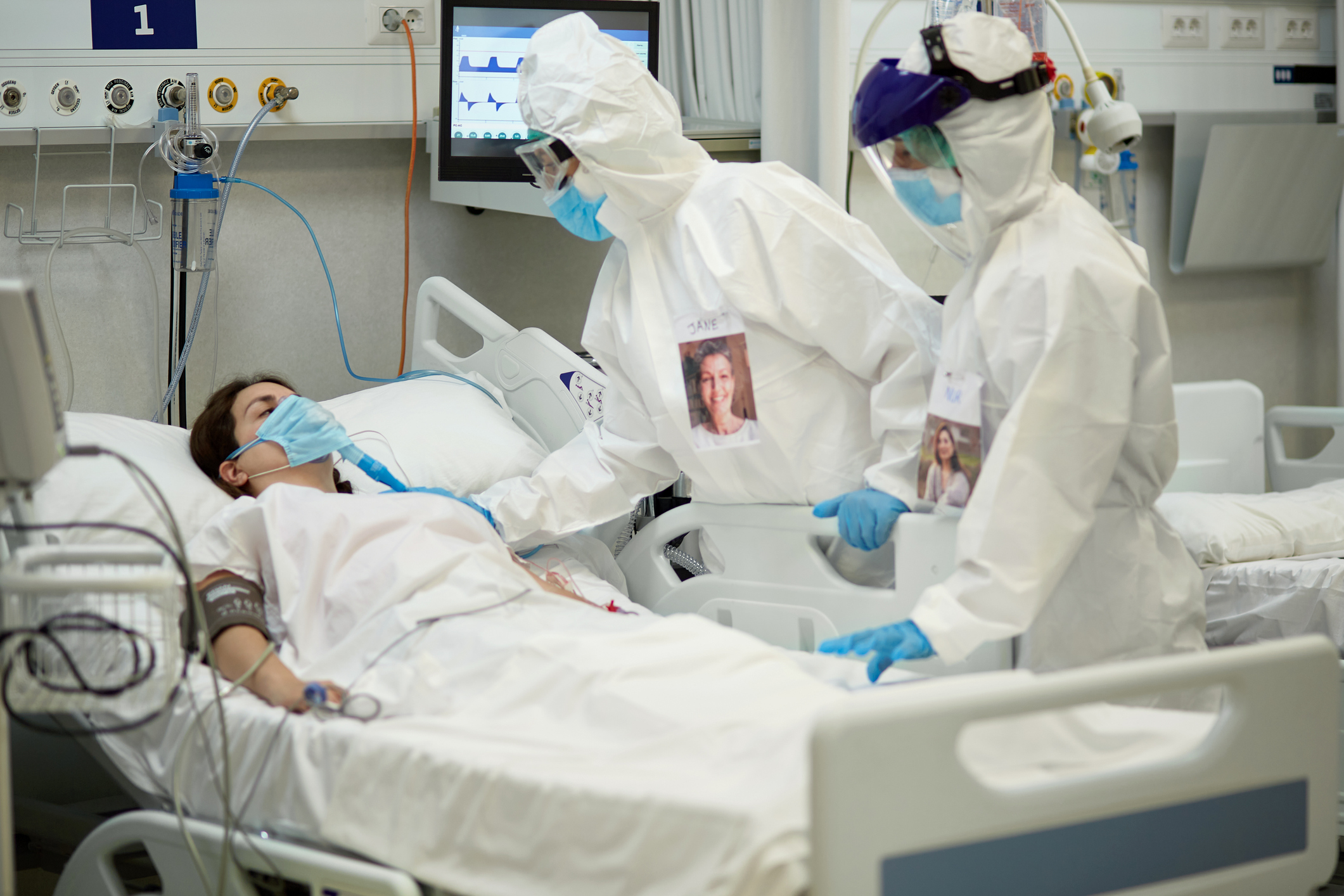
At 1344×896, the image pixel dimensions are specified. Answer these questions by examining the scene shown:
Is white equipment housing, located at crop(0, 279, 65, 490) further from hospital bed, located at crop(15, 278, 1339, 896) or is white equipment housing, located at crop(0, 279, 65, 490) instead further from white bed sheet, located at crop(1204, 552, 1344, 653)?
white bed sheet, located at crop(1204, 552, 1344, 653)

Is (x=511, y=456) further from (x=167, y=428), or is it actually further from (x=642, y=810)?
(x=642, y=810)

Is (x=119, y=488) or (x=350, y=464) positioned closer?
(x=119, y=488)

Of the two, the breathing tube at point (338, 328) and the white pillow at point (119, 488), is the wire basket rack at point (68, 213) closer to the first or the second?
the breathing tube at point (338, 328)

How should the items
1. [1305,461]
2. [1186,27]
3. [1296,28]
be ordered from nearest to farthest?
1. [1305,461]
2. [1186,27]
3. [1296,28]

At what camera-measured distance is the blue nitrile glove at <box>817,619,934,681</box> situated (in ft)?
5.51

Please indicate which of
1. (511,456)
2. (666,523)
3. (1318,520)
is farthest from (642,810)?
(1318,520)

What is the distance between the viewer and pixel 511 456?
8.78ft

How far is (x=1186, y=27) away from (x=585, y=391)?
2.66m

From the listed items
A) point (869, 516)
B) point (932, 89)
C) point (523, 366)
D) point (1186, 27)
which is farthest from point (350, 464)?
point (1186, 27)

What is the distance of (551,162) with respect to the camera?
92.8 inches

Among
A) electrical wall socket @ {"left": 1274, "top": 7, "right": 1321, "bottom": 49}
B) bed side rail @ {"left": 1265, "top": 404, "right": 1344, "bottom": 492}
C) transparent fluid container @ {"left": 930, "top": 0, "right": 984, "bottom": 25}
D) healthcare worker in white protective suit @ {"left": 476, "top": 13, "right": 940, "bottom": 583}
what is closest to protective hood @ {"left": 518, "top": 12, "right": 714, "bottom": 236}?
healthcare worker in white protective suit @ {"left": 476, "top": 13, "right": 940, "bottom": 583}

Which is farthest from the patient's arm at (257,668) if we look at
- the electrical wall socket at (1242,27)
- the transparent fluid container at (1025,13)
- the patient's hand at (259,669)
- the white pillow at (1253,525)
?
the electrical wall socket at (1242,27)

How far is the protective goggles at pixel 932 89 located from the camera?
1.76 m

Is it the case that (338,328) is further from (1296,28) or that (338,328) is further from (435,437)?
(1296,28)
